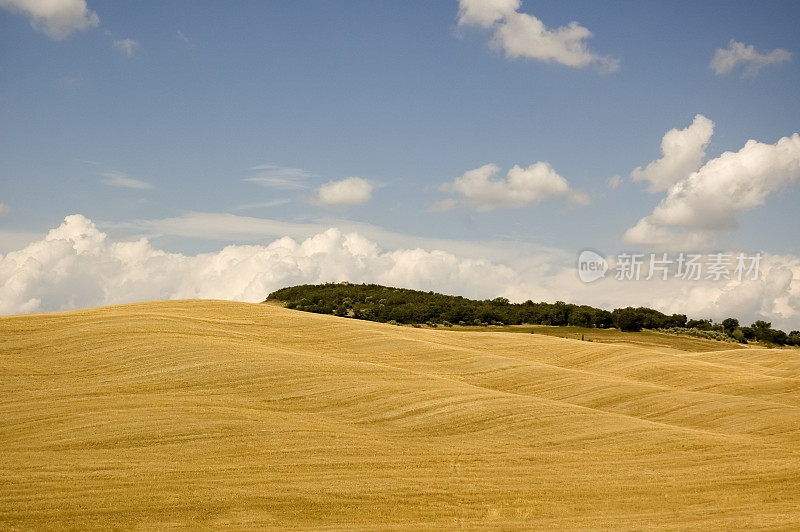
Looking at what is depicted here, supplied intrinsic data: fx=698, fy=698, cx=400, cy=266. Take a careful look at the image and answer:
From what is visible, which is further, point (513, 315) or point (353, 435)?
point (513, 315)

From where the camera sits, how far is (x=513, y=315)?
9256 cm

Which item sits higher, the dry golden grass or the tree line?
the tree line

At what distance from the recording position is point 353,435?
26.9 m

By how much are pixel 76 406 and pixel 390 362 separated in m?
16.6

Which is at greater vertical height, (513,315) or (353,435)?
(513,315)

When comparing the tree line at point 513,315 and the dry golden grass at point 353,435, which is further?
the tree line at point 513,315

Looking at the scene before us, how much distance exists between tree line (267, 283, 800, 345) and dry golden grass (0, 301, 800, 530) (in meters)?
45.2

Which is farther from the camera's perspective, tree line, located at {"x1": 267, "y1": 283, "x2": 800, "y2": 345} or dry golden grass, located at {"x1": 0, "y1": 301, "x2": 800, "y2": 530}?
tree line, located at {"x1": 267, "y1": 283, "x2": 800, "y2": 345}

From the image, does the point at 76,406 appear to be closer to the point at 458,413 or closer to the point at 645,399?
the point at 458,413

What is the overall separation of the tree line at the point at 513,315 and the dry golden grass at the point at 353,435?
148ft

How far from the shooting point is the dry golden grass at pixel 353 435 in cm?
2109

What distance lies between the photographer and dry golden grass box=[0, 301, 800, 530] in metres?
21.1

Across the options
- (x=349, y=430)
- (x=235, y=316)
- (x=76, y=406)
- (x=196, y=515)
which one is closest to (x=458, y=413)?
(x=349, y=430)

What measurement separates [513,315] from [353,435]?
6775cm
